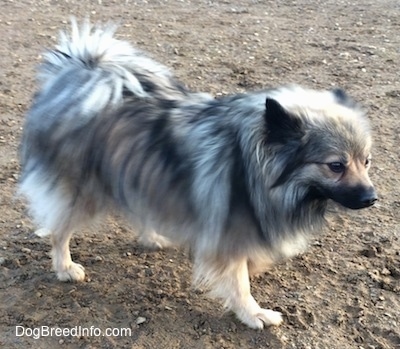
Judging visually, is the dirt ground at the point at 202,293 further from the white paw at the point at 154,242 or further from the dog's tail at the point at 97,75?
the dog's tail at the point at 97,75

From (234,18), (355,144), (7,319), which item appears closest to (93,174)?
(7,319)

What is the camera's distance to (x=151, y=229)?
3381mm

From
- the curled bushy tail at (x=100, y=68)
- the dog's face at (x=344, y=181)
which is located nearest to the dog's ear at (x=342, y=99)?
the dog's face at (x=344, y=181)

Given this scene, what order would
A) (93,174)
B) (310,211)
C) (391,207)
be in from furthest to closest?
(391,207), (93,174), (310,211)

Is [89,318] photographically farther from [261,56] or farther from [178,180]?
[261,56]

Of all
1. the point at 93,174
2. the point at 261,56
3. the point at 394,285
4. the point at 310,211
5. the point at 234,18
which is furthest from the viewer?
the point at 234,18

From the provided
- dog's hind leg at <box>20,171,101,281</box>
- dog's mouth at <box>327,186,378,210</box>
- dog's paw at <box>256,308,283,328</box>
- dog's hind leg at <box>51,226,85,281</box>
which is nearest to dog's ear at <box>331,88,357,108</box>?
dog's mouth at <box>327,186,378,210</box>

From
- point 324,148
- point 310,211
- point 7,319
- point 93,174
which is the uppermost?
point 324,148

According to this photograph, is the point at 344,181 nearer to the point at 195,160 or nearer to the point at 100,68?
the point at 195,160

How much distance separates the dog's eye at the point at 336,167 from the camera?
2.72m

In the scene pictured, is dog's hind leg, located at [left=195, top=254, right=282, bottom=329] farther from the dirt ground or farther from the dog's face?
the dog's face

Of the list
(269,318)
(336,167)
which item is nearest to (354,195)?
(336,167)

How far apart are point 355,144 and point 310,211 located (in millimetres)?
417

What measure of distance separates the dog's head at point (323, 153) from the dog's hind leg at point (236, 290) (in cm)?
63
